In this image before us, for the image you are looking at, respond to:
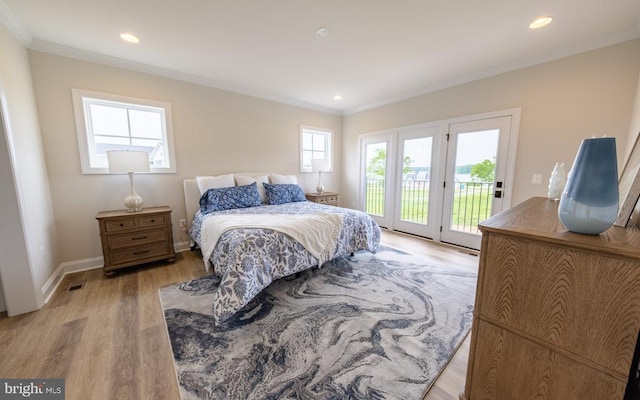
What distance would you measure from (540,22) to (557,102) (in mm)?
1069

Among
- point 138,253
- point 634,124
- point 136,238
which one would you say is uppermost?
point 634,124

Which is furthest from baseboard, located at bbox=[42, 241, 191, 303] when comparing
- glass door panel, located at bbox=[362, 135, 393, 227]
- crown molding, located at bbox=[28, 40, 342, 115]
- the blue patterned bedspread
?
glass door panel, located at bbox=[362, 135, 393, 227]

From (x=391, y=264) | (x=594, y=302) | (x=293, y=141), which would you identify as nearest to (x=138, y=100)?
(x=293, y=141)

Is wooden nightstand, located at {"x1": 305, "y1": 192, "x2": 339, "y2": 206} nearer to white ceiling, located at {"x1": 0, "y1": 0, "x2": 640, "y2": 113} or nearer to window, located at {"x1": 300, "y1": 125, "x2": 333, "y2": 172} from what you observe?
window, located at {"x1": 300, "y1": 125, "x2": 333, "y2": 172}

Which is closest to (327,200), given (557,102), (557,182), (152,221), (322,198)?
(322,198)

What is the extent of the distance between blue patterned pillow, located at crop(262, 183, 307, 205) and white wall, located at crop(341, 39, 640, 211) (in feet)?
8.40

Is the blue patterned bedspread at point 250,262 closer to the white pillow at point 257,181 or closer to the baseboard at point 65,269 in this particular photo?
the white pillow at point 257,181

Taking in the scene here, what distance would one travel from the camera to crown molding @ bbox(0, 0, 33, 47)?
6.32ft

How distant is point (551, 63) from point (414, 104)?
1.67 m

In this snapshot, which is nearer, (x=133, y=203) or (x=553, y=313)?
(x=553, y=313)

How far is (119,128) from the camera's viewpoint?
3006 millimetres

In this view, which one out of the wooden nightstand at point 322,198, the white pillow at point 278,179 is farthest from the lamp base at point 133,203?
the wooden nightstand at point 322,198

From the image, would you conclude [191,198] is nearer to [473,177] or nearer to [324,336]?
[324,336]

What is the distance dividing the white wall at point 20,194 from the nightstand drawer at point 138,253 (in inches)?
20.7
